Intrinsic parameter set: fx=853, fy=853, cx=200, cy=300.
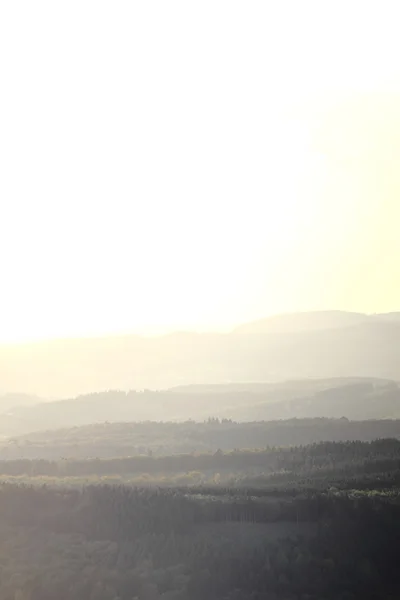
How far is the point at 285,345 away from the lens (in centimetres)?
16862

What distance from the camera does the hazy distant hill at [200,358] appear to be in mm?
149625

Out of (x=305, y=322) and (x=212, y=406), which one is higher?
(x=305, y=322)

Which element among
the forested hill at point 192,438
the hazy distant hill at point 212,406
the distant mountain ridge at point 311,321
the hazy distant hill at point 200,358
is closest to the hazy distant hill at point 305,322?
the distant mountain ridge at point 311,321

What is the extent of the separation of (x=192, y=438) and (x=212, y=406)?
32099 mm

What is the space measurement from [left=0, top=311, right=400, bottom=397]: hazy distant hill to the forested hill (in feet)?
236

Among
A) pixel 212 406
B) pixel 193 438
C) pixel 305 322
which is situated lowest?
pixel 193 438

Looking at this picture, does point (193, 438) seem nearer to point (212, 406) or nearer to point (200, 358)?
point (212, 406)

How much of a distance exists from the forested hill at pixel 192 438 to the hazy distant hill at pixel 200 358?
71955mm

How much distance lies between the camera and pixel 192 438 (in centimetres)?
6631

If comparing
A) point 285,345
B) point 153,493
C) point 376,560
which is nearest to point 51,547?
point 153,493

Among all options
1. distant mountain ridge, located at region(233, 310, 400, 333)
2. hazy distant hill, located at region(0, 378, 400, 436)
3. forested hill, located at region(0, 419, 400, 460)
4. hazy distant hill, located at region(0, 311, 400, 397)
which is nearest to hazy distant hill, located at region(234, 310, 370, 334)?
distant mountain ridge, located at region(233, 310, 400, 333)

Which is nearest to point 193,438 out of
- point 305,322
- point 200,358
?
point 200,358

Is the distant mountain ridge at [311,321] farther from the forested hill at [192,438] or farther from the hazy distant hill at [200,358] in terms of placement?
the forested hill at [192,438]

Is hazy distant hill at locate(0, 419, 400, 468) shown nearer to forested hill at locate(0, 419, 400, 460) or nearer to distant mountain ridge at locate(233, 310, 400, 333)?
forested hill at locate(0, 419, 400, 460)
